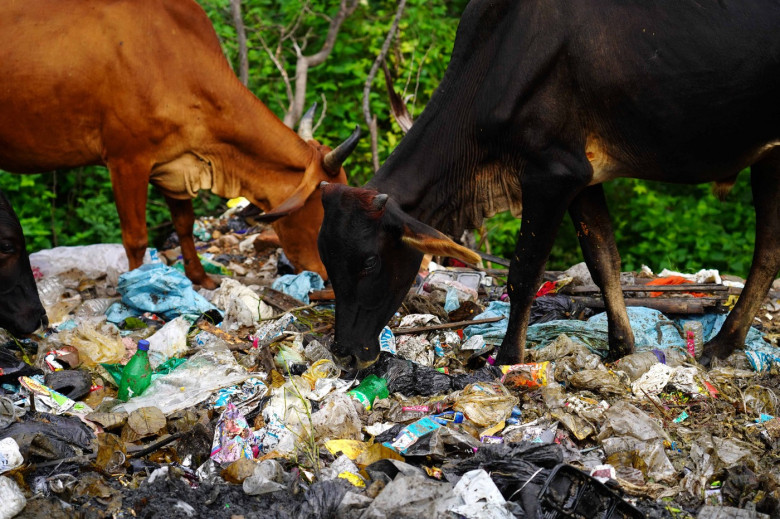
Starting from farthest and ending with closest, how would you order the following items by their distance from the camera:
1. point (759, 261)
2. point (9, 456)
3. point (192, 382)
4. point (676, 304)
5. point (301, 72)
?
1. point (301, 72)
2. point (676, 304)
3. point (759, 261)
4. point (192, 382)
5. point (9, 456)

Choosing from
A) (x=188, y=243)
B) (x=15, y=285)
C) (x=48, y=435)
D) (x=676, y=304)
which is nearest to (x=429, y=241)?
(x=48, y=435)

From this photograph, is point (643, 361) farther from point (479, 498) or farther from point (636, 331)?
point (479, 498)

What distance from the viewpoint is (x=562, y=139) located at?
4.31 meters

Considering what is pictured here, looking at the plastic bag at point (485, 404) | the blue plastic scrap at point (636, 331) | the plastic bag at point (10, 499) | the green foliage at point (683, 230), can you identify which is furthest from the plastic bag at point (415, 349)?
the green foliage at point (683, 230)

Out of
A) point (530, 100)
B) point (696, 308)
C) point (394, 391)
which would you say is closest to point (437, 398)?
point (394, 391)

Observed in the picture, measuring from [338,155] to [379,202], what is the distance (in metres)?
2.35

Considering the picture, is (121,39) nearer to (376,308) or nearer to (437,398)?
(376,308)

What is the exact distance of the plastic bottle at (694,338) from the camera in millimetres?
5051

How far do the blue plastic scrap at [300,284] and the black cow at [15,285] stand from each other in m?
1.83

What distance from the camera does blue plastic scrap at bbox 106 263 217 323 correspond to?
19.3 feet

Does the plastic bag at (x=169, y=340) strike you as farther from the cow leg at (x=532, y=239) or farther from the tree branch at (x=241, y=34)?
the tree branch at (x=241, y=34)

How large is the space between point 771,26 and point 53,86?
497cm

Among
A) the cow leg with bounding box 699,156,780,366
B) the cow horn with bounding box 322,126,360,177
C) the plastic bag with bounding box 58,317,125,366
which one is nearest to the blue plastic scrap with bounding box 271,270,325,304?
the cow horn with bounding box 322,126,360,177

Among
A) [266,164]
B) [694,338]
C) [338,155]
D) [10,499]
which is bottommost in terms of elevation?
[10,499]
